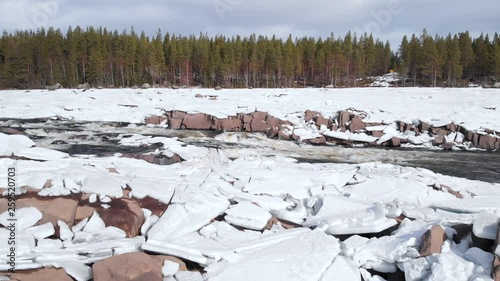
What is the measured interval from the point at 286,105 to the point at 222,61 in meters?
36.5

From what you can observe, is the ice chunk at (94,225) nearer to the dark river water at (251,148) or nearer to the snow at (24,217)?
the snow at (24,217)

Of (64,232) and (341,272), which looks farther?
(64,232)

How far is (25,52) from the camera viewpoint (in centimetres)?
5244

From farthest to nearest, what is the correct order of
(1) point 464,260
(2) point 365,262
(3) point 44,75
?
(3) point 44,75 → (2) point 365,262 → (1) point 464,260

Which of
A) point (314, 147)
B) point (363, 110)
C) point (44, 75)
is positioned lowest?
point (314, 147)

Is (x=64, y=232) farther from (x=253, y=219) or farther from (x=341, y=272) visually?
(x=341, y=272)

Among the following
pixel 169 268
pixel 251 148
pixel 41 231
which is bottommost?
pixel 251 148

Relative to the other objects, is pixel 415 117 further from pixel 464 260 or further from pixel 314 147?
pixel 464 260

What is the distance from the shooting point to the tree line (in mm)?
53750

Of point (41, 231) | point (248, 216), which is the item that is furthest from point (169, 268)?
point (41, 231)

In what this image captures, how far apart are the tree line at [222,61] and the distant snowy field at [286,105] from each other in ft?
89.2

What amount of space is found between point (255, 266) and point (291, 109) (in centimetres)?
1978

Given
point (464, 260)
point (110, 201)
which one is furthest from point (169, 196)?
point (464, 260)

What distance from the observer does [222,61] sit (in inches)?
2352
